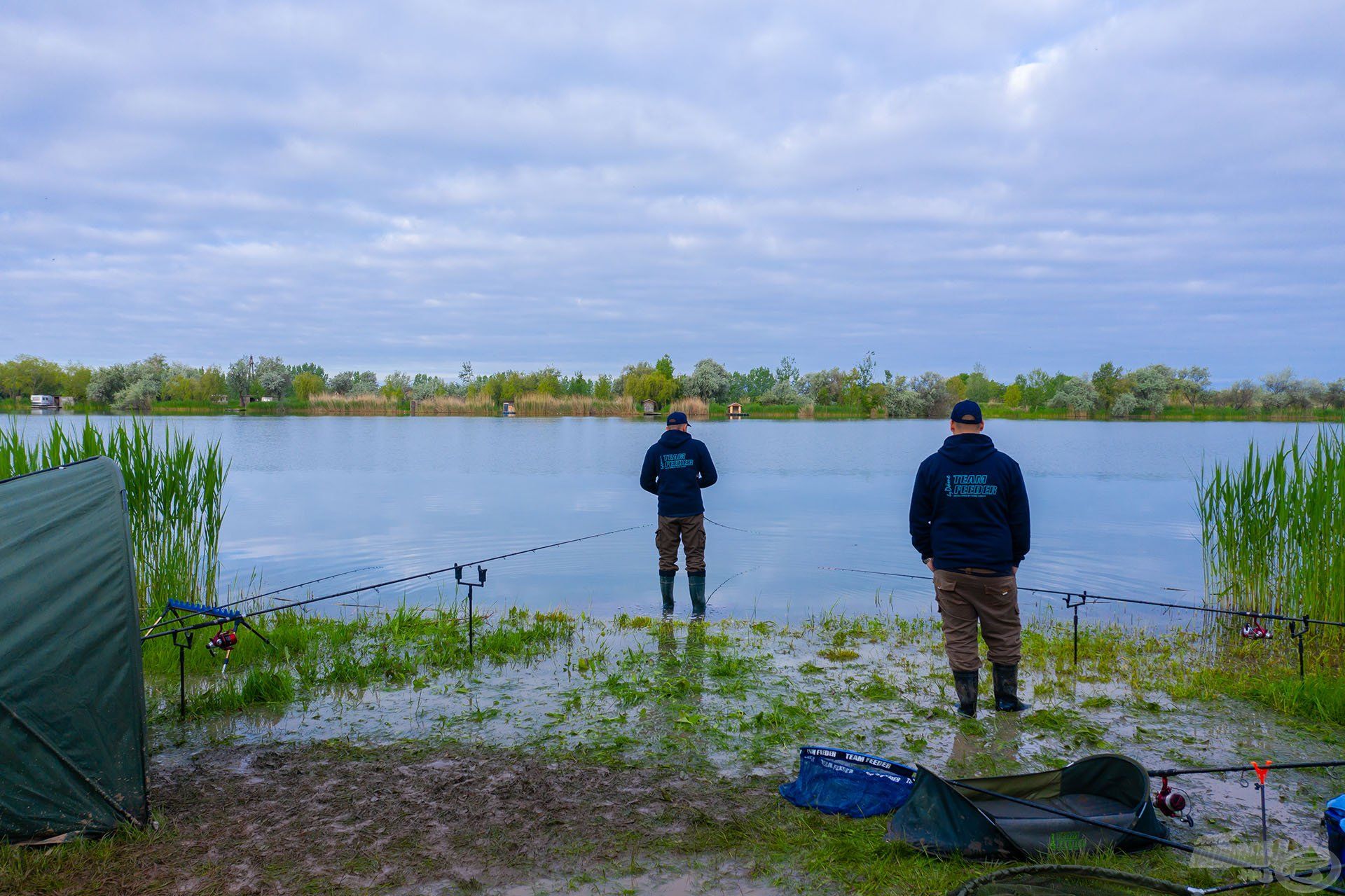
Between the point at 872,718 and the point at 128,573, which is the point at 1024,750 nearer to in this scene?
the point at 872,718

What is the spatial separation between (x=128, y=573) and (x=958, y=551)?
4862 millimetres

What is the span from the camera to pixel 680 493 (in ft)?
30.8

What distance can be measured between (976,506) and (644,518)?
14.0 meters

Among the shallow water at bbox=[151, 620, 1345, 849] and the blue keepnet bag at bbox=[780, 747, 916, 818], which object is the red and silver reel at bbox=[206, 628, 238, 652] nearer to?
the shallow water at bbox=[151, 620, 1345, 849]

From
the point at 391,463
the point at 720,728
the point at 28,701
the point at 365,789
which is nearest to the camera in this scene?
the point at 28,701

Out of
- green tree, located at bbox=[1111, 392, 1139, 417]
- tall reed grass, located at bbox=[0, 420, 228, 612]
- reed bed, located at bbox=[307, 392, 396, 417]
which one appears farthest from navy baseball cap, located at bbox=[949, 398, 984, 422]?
green tree, located at bbox=[1111, 392, 1139, 417]

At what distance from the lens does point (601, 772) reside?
4836mm

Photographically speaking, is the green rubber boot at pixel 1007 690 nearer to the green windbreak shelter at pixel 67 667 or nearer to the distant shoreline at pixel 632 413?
the green windbreak shelter at pixel 67 667

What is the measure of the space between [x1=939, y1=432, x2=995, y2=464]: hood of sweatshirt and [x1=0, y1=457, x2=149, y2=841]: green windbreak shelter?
4859mm

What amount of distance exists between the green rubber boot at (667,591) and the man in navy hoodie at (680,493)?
0.03 ft

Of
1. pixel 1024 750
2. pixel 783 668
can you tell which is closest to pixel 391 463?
pixel 783 668

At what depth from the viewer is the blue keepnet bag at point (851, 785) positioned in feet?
13.9

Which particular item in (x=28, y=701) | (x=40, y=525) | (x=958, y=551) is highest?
(x=40, y=525)

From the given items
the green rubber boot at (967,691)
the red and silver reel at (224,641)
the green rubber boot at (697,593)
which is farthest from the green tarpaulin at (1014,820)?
the green rubber boot at (697,593)
